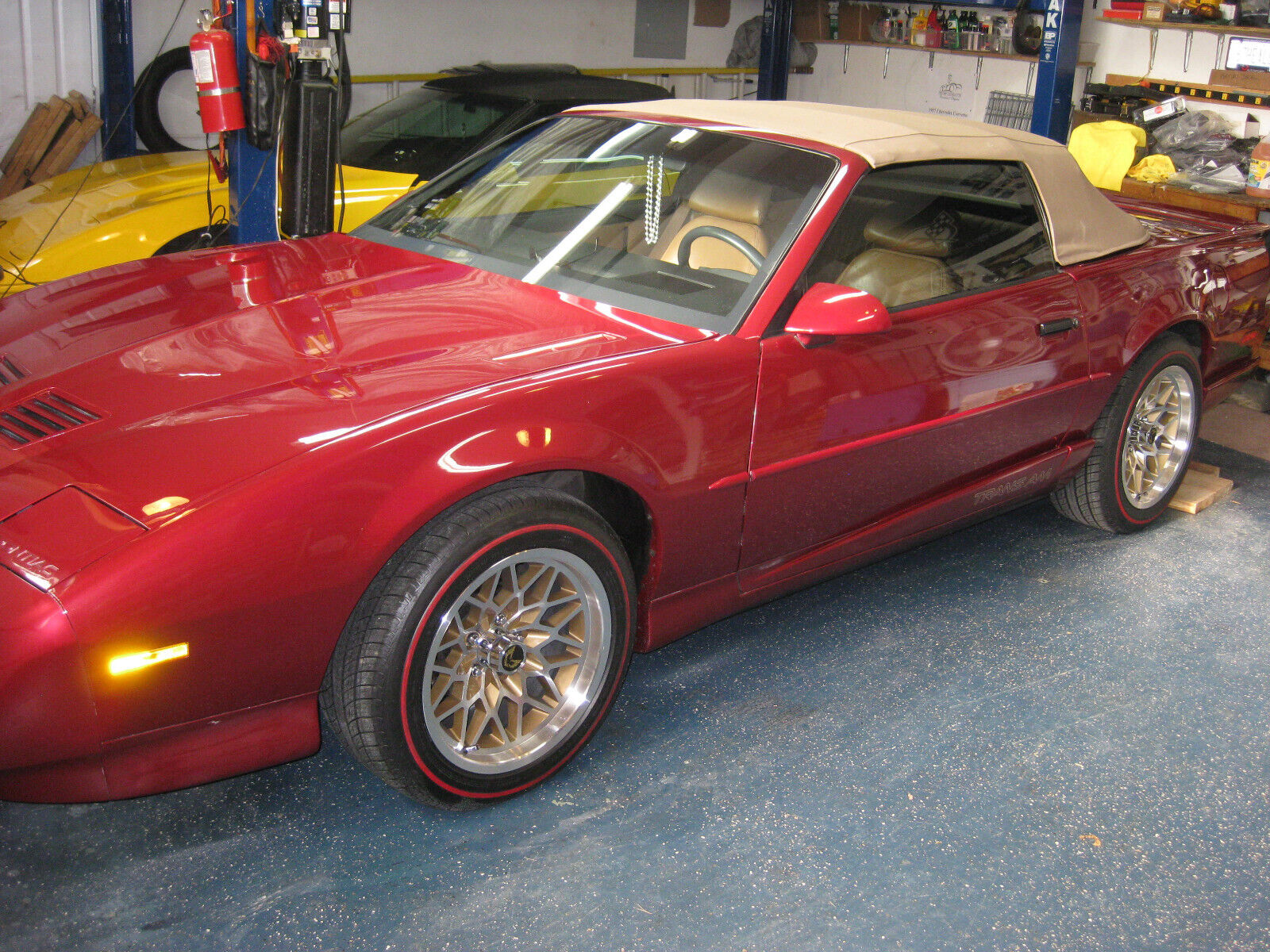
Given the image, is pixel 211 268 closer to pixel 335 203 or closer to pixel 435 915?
pixel 435 915

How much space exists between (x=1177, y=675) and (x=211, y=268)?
9.17ft

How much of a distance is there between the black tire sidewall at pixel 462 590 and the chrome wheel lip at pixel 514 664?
0.5 inches

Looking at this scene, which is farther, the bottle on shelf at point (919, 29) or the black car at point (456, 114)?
the bottle on shelf at point (919, 29)

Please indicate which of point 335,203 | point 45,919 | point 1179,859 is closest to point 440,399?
point 45,919

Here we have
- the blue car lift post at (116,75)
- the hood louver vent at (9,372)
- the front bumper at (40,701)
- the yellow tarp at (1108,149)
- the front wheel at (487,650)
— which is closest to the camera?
the front bumper at (40,701)

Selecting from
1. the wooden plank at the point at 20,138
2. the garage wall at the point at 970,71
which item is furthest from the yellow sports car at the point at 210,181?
the garage wall at the point at 970,71

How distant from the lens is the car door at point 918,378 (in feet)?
8.35

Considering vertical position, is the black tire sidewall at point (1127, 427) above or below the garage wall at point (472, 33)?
below

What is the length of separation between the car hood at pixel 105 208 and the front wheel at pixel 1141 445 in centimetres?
324

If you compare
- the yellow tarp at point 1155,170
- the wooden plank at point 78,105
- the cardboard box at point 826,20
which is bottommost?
the yellow tarp at point 1155,170

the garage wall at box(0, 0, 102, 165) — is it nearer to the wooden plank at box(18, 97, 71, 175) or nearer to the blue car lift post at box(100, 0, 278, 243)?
the wooden plank at box(18, 97, 71, 175)

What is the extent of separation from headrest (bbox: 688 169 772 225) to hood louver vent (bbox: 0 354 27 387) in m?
1.56

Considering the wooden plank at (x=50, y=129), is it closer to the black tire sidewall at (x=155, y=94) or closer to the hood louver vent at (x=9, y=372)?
the black tire sidewall at (x=155, y=94)

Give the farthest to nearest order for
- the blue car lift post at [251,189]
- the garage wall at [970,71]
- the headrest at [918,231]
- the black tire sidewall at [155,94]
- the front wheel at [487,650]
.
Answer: the black tire sidewall at [155,94], the garage wall at [970,71], the blue car lift post at [251,189], the headrest at [918,231], the front wheel at [487,650]
